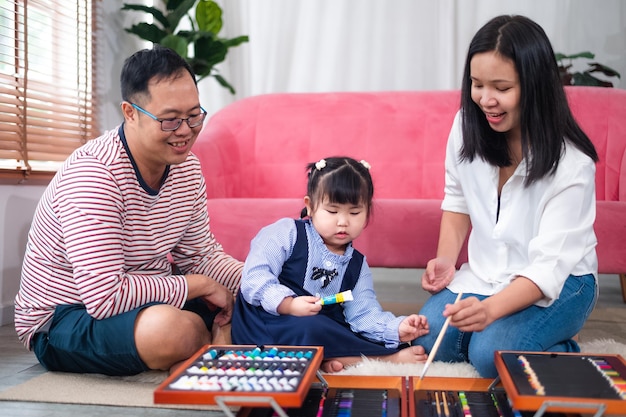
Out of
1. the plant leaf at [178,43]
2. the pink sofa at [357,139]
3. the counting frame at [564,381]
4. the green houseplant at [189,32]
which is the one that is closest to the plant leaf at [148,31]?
the green houseplant at [189,32]

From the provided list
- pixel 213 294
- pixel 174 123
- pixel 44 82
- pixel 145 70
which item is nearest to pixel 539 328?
pixel 213 294

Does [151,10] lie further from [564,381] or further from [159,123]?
[564,381]

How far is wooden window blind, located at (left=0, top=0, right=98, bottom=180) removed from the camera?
232cm

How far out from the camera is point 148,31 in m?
3.16

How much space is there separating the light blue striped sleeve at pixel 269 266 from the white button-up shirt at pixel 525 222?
16.3 inches

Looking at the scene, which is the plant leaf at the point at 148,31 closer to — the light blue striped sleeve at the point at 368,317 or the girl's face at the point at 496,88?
the light blue striped sleeve at the point at 368,317

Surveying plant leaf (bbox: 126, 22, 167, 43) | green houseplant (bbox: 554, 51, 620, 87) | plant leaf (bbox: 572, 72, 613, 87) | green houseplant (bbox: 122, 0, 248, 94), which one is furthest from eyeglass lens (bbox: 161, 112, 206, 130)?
plant leaf (bbox: 572, 72, 613, 87)

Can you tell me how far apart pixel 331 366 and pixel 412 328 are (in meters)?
0.21

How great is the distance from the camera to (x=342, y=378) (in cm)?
126

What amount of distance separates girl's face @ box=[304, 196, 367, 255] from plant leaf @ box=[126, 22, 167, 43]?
1.95 m

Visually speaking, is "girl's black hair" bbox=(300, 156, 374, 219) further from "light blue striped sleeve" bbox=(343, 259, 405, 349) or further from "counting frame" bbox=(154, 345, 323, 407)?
"counting frame" bbox=(154, 345, 323, 407)

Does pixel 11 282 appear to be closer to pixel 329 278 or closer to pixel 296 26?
pixel 329 278

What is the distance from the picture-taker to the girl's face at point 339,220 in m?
1.55

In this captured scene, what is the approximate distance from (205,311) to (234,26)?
8.77 ft
